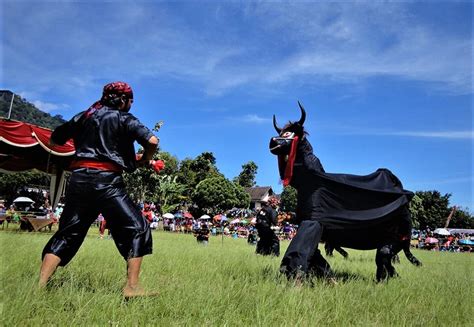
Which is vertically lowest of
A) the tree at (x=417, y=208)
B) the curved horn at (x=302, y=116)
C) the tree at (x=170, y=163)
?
the curved horn at (x=302, y=116)

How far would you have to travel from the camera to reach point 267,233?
1071 cm

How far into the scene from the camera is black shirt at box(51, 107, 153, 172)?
3461mm

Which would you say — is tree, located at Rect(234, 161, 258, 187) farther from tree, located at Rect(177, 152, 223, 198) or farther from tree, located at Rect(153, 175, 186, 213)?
tree, located at Rect(153, 175, 186, 213)

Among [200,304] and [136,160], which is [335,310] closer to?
[200,304]

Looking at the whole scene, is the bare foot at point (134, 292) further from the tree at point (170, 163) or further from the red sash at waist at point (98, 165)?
the tree at point (170, 163)

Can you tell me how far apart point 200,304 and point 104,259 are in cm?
337

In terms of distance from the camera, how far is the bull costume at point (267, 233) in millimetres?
10562

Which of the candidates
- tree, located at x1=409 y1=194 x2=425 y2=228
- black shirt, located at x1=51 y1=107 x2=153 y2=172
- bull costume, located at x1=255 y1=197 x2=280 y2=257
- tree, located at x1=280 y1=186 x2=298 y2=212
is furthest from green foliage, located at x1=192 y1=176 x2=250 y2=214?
black shirt, located at x1=51 y1=107 x2=153 y2=172

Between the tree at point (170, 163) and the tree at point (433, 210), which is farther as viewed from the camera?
the tree at point (433, 210)

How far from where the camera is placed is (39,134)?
11.8m

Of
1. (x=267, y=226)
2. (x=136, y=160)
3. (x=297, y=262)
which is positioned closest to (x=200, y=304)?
(x=136, y=160)

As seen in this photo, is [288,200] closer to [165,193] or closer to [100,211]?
[165,193]

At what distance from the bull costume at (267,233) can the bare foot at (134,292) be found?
7441 millimetres

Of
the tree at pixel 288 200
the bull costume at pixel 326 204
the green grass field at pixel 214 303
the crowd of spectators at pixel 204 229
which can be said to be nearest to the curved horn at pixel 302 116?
the bull costume at pixel 326 204
